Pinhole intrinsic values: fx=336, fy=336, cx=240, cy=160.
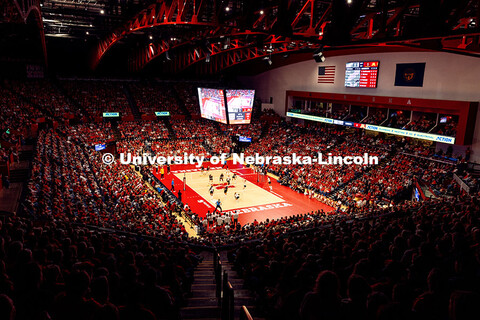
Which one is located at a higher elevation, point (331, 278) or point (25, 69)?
point (25, 69)

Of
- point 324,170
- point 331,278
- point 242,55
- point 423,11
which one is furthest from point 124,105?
point 331,278

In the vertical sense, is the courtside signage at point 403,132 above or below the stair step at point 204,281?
above

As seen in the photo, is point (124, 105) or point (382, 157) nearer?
point (382, 157)

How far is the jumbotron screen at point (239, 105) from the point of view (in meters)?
38.8

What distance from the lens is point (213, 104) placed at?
4175cm

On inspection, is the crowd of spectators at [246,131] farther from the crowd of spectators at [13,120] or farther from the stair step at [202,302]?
the stair step at [202,302]

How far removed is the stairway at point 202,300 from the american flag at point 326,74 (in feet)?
113

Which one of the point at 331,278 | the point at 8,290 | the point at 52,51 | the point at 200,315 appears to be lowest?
the point at 200,315

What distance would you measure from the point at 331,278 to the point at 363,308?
54 centimetres

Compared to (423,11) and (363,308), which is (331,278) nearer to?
(363,308)

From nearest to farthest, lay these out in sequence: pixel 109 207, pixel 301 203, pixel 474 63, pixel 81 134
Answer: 1. pixel 109 207
2. pixel 474 63
3. pixel 301 203
4. pixel 81 134

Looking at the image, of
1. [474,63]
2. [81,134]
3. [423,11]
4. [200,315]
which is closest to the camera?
[200,315]

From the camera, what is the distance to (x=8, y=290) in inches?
154

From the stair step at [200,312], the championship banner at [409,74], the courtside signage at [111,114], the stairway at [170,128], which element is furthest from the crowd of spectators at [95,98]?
the stair step at [200,312]
